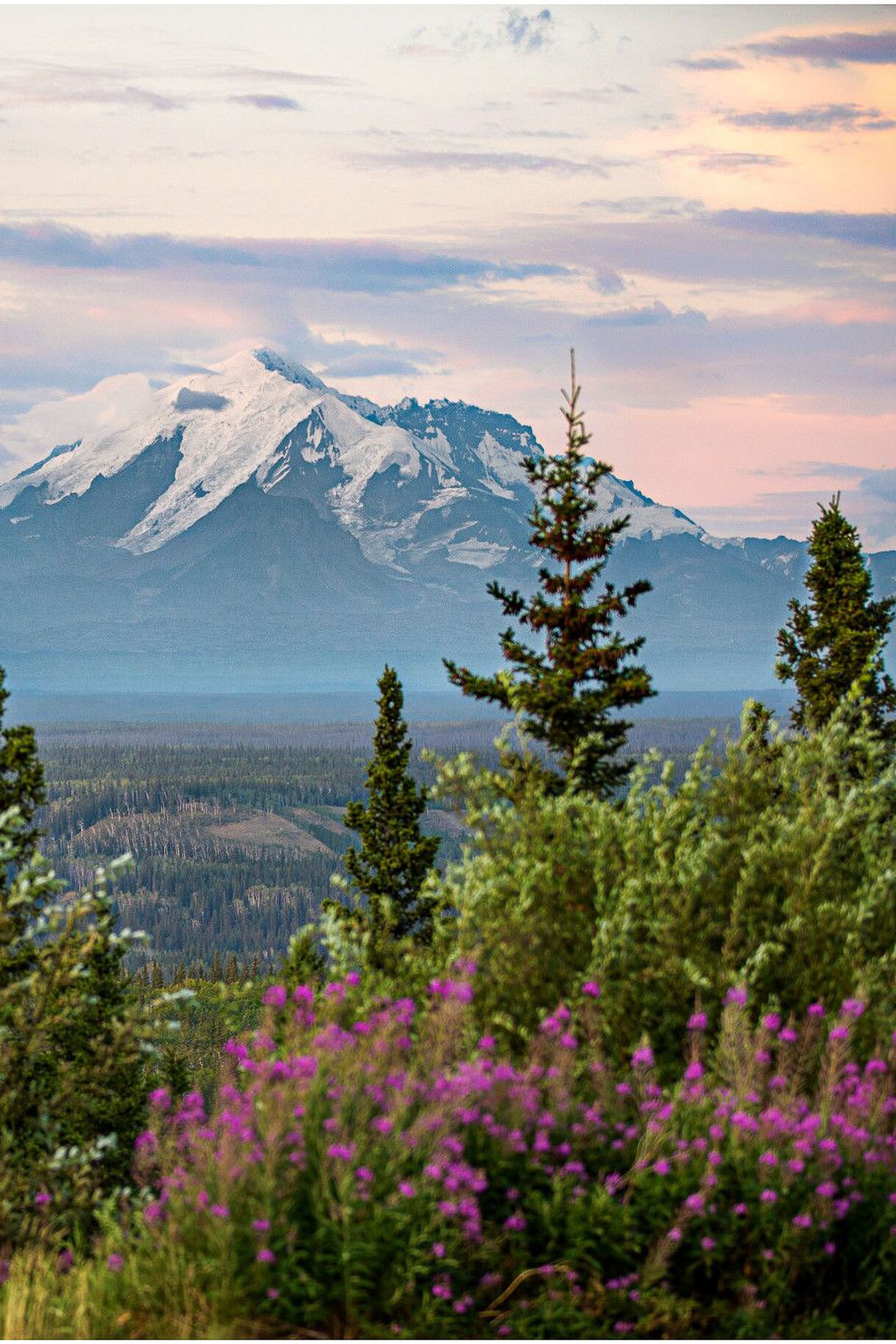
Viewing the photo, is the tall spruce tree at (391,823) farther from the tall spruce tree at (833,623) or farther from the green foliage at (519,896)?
the green foliage at (519,896)

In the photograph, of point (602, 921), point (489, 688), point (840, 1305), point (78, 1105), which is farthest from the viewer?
point (489, 688)

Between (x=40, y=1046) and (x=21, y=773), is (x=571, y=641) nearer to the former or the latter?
(x=21, y=773)

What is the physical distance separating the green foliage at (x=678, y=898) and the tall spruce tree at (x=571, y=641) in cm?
857

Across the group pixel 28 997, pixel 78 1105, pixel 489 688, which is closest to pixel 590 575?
pixel 489 688

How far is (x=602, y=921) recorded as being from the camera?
984 cm

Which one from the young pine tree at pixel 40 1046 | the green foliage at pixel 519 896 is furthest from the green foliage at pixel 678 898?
the young pine tree at pixel 40 1046

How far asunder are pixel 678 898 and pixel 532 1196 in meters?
2.99

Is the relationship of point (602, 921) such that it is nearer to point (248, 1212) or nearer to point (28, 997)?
point (248, 1212)

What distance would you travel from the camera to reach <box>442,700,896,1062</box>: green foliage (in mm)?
10148

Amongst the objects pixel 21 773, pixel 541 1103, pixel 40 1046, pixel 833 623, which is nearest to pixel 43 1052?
pixel 40 1046

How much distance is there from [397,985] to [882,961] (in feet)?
12.5

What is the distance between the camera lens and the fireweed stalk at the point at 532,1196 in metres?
7.62

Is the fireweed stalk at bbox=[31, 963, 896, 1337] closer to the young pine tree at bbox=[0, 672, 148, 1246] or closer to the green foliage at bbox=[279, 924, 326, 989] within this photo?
the young pine tree at bbox=[0, 672, 148, 1246]

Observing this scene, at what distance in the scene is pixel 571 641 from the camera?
22.4 metres
